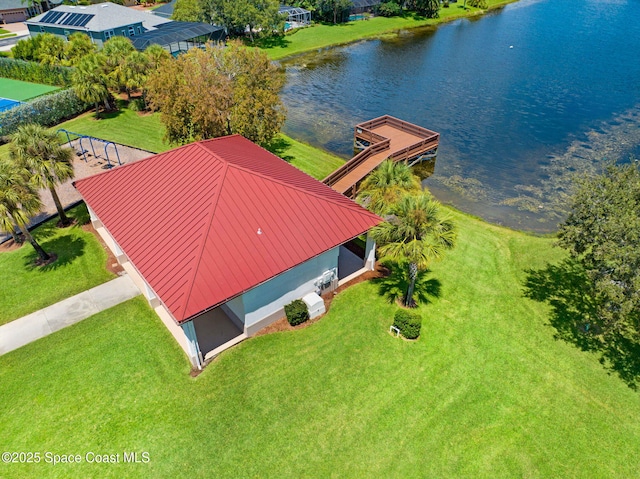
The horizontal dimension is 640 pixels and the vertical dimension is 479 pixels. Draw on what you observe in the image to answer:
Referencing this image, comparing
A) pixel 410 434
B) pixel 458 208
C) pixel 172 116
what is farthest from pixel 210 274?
pixel 458 208

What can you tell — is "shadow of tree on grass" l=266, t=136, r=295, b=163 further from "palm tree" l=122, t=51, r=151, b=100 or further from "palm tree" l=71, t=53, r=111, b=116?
"palm tree" l=71, t=53, r=111, b=116

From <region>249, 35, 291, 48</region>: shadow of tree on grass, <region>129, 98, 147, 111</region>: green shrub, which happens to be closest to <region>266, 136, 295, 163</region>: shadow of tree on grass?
<region>129, 98, 147, 111</region>: green shrub

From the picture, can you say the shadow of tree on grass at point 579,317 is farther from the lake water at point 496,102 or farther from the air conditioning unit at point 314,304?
the air conditioning unit at point 314,304

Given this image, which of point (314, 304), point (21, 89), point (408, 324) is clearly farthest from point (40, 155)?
point (21, 89)

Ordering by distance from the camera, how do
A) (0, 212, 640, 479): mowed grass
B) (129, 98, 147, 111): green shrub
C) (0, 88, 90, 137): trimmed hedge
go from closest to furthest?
(0, 212, 640, 479): mowed grass → (0, 88, 90, 137): trimmed hedge → (129, 98, 147, 111): green shrub

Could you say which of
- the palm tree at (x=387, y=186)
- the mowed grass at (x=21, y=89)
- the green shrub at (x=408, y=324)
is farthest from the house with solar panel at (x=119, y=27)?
the green shrub at (x=408, y=324)

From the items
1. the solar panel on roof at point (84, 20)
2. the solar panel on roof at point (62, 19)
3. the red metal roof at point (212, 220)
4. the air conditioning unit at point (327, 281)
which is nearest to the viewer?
the red metal roof at point (212, 220)

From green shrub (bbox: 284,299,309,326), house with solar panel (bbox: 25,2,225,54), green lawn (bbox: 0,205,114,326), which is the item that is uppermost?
house with solar panel (bbox: 25,2,225,54)
